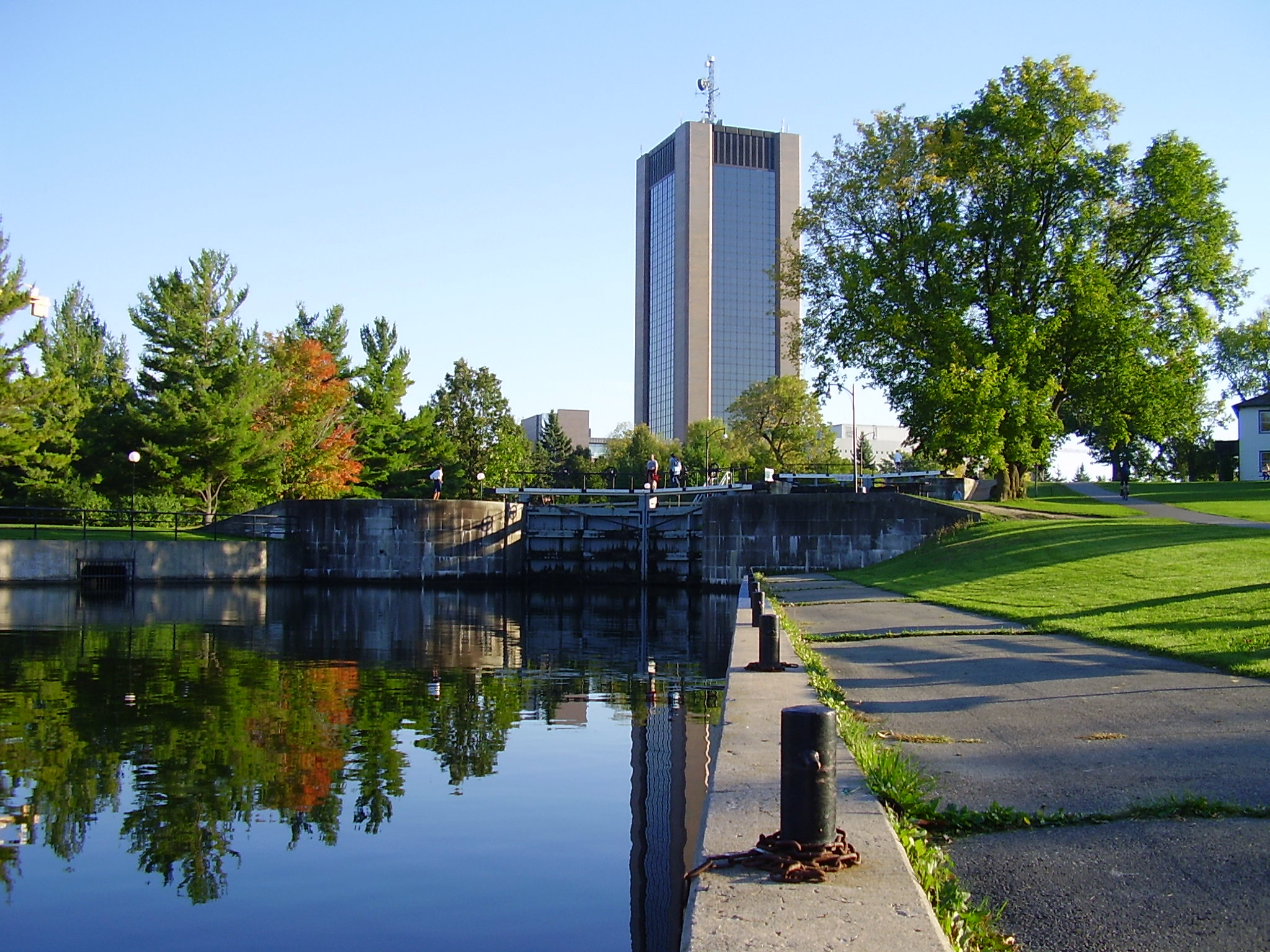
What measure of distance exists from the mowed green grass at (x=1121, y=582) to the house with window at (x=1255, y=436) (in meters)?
39.4

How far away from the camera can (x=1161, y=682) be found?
9344 millimetres

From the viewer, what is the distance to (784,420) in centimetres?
7675

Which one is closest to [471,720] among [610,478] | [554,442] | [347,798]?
[347,798]

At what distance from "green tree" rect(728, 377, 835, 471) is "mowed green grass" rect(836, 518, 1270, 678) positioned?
145 ft

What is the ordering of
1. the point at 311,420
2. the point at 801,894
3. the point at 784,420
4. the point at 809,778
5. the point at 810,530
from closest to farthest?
the point at 801,894 → the point at 809,778 → the point at 810,530 → the point at 311,420 → the point at 784,420

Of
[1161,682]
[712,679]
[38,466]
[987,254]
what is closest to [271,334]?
[38,466]

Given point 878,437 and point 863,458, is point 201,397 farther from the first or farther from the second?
point 878,437

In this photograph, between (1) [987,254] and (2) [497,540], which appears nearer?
(1) [987,254]

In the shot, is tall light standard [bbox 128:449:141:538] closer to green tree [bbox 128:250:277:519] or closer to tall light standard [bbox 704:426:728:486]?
green tree [bbox 128:250:277:519]

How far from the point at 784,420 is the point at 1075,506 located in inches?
1646

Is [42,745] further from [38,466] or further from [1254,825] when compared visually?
[38,466]

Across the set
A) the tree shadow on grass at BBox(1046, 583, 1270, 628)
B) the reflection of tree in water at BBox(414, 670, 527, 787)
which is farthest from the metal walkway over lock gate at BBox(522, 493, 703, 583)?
the tree shadow on grass at BBox(1046, 583, 1270, 628)

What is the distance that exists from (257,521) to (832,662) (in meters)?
36.8

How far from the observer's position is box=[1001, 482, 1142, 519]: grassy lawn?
3312cm
